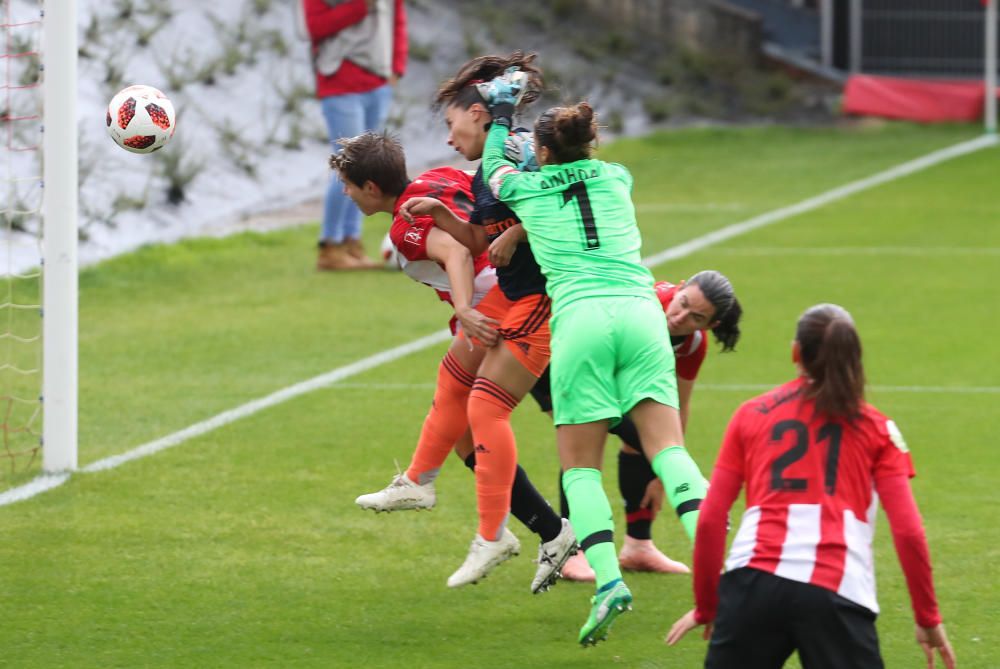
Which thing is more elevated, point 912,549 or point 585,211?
point 585,211

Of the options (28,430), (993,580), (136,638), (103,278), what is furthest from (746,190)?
(136,638)

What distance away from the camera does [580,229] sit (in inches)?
195

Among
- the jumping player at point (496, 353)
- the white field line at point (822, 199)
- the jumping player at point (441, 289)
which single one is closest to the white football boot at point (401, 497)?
the jumping player at point (441, 289)

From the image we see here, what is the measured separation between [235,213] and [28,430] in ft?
26.2

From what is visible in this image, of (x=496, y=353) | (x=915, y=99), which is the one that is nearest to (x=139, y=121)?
(x=496, y=353)

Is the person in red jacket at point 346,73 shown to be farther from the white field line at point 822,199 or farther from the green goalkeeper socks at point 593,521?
the green goalkeeper socks at point 593,521

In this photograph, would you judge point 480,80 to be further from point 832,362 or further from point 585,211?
point 832,362

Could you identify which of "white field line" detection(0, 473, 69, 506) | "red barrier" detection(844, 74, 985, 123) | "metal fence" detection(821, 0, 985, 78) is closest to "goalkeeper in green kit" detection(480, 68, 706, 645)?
"white field line" detection(0, 473, 69, 506)

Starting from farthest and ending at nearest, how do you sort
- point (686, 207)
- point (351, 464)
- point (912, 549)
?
point (686, 207)
point (351, 464)
point (912, 549)

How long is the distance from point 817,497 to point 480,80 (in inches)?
92.0

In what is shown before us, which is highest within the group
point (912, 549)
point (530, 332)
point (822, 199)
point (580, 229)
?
point (580, 229)

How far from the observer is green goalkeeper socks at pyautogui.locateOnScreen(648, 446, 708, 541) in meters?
4.68

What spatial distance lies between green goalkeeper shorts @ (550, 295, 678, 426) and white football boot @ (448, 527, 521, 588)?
0.68 meters

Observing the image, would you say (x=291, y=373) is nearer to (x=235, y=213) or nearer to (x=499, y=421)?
(x=499, y=421)
